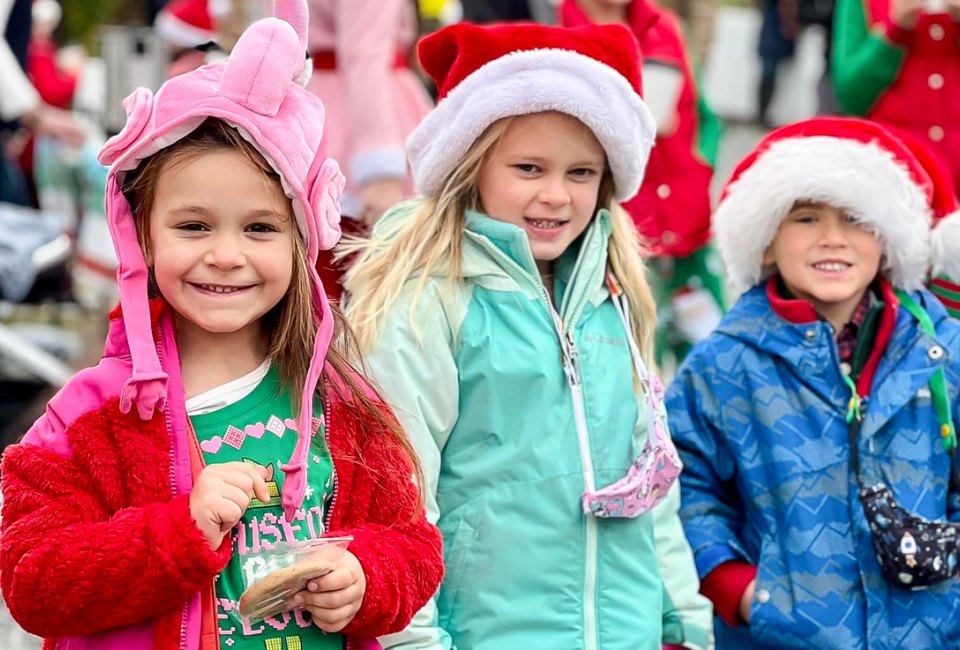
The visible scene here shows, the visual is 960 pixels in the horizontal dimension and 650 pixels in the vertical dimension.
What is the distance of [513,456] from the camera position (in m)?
3.22

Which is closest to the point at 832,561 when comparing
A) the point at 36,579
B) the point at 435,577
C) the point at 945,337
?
the point at 945,337

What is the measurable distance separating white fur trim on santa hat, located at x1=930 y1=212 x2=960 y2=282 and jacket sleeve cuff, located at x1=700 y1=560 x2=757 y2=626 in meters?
0.89

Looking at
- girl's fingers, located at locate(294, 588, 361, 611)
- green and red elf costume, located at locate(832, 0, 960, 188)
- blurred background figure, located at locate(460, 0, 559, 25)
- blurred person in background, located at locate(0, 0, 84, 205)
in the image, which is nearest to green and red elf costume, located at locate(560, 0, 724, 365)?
green and red elf costume, located at locate(832, 0, 960, 188)

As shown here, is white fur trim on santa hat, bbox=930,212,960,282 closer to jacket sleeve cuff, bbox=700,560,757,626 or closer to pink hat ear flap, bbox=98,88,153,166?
jacket sleeve cuff, bbox=700,560,757,626

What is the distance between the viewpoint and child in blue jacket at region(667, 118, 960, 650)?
11.5ft

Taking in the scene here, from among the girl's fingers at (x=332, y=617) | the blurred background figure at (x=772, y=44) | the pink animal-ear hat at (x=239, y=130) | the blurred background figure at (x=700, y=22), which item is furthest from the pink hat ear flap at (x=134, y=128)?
the blurred background figure at (x=700, y=22)

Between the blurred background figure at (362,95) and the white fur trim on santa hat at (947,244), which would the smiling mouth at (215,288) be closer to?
the white fur trim on santa hat at (947,244)

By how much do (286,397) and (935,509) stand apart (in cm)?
159

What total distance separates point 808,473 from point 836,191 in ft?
2.17

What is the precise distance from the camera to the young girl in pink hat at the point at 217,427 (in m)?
2.49

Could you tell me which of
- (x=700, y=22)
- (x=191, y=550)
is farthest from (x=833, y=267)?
(x=700, y=22)

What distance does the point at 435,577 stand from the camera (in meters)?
2.82

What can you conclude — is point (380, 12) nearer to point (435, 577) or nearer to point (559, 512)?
point (559, 512)

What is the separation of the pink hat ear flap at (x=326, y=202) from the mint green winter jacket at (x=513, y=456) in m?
0.45
